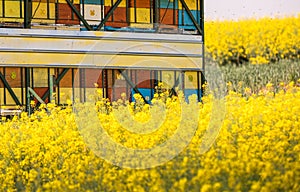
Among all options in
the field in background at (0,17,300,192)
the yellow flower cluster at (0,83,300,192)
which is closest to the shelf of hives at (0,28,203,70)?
the field in background at (0,17,300,192)

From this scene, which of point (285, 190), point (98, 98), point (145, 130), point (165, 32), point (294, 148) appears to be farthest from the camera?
point (165, 32)

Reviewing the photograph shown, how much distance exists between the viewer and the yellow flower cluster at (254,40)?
35406 mm

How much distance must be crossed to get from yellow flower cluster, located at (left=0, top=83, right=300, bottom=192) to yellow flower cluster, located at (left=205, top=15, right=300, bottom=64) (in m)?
20.4

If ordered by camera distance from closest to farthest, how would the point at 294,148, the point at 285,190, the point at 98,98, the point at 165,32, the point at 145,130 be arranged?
1. the point at 285,190
2. the point at 294,148
3. the point at 145,130
4. the point at 98,98
5. the point at 165,32

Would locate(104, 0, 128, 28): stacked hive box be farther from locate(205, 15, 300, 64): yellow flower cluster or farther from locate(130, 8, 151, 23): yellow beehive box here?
locate(205, 15, 300, 64): yellow flower cluster

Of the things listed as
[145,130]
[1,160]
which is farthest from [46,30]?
[145,130]

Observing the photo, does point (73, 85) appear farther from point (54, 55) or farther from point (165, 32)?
point (165, 32)

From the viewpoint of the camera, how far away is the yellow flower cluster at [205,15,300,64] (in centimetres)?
3541

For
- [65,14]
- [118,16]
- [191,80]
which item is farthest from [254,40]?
[65,14]

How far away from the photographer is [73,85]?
19328 millimetres

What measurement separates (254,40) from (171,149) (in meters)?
26.6

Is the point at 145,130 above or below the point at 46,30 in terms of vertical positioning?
below

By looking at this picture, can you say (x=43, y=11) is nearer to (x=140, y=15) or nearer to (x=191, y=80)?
(x=140, y=15)

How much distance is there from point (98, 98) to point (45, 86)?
50.4 inches
